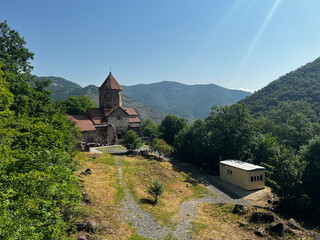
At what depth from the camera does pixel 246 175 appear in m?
29.2

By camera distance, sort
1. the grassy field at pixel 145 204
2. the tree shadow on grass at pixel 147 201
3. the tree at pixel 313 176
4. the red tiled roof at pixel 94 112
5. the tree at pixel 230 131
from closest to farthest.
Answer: the grassy field at pixel 145 204, the tree shadow on grass at pixel 147 201, the tree at pixel 313 176, the tree at pixel 230 131, the red tiled roof at pixel 94 112

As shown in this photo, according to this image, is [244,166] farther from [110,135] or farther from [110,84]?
[110,84]

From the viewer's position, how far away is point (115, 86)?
52219 millimetres

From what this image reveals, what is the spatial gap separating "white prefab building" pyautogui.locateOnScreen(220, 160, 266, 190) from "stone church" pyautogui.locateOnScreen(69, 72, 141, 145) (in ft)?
89.4

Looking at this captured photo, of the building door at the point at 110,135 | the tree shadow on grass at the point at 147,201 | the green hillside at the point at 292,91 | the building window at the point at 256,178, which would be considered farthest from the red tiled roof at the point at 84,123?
the green hillside at the point at 292,91

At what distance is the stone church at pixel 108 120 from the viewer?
44938mm

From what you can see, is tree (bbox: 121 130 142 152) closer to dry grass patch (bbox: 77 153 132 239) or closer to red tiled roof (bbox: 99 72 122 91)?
dry grass patch (bbox: 77 153 132 239)

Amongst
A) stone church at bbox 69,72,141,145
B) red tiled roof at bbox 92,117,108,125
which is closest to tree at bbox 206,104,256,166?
stone church at bbox 69,72,141,145

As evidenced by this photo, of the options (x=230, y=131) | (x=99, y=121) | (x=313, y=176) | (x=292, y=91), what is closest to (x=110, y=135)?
(x=99, y=121)

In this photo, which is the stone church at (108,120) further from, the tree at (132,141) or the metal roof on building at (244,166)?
the metal roof on building at (244,166)

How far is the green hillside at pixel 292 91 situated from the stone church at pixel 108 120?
2915 inches

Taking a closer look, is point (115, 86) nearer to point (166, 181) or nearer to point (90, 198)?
point (166, 181)

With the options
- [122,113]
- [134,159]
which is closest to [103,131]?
[122,113]

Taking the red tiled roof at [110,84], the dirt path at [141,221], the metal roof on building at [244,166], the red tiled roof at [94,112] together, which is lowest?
the dirt path at [141,221]
